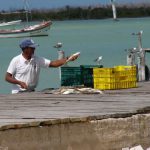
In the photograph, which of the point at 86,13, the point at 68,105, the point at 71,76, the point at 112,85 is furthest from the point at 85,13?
the point at 68,105

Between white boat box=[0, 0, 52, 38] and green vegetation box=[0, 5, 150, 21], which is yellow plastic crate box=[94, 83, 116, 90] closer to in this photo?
white boat box=[0, 0, 52, 38]

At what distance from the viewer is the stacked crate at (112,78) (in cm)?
1270

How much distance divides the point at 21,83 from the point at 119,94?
1.55 meters

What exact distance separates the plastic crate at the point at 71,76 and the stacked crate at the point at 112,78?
44cm

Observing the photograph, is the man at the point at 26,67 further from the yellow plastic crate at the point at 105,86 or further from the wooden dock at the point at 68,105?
the yellow plastic crate at the point at 105,86

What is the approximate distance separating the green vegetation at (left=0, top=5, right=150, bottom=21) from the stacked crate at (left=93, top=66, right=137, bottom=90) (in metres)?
112

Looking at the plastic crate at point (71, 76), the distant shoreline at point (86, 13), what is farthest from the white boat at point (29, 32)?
the plastic crate at point (71, 76)

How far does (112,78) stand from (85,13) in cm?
12441

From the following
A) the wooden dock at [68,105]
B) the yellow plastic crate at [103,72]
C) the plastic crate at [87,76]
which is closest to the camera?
the wooden dock at [68,105]

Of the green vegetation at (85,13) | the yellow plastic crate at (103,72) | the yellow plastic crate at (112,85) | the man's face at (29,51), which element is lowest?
the green vegetation at (85,13)

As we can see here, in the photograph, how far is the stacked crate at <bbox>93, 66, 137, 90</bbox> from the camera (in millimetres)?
12703

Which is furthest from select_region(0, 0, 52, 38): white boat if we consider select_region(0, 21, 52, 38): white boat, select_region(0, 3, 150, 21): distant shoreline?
select_region(0, 3, 150, 21): distant shoreline

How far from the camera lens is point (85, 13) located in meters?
137

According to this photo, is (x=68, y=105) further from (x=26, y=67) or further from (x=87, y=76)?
(x=87, y=76)
